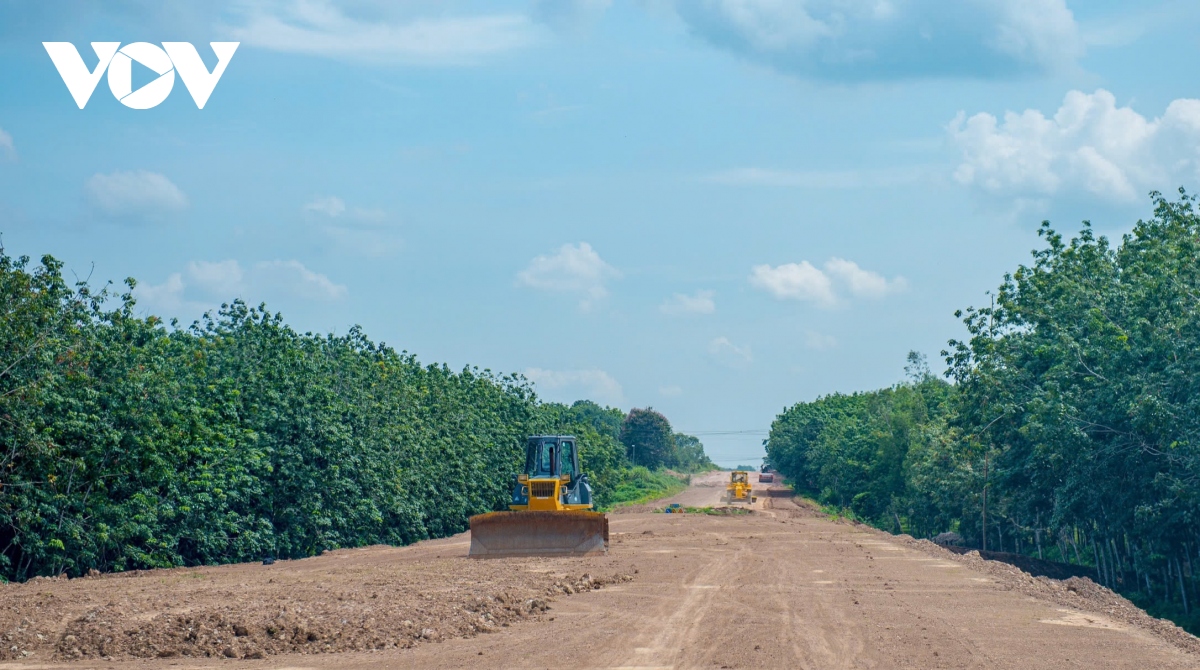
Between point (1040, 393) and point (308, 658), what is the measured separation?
81.7 ft

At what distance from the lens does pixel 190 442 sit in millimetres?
23438

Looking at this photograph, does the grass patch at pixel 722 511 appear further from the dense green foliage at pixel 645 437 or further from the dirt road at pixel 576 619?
the dense green foliage at pixel 645 437

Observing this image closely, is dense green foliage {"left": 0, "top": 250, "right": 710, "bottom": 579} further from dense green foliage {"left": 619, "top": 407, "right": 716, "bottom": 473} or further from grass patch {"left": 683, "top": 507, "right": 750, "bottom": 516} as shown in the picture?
dense green foliage {"left": 619, "top": 407, "right": 716, "bottom": 473}

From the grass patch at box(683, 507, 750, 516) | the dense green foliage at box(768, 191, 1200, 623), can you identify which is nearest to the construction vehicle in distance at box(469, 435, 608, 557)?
the dense green foliage at box(768, 191, 1200, 623)

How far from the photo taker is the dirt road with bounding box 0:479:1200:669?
12352 mm

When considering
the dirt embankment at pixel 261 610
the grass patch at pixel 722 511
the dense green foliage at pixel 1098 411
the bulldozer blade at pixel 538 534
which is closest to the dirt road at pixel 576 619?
the dirt embankment at pixel 261 610

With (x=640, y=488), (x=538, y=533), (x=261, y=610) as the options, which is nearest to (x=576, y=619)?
(x=261, y=610)

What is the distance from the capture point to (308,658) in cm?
Result: 1236

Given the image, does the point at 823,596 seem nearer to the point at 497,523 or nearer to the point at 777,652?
the point at 777,652

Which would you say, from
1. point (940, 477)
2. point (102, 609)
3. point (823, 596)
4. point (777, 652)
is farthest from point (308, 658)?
point (940, 477)

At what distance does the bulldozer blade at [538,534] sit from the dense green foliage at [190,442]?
555 cm

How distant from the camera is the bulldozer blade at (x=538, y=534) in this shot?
2611 cm

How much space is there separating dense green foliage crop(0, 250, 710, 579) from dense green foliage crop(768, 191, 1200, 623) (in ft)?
62.8

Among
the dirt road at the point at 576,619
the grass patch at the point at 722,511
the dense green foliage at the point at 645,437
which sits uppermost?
the dense green foliage at the point at 645,437
